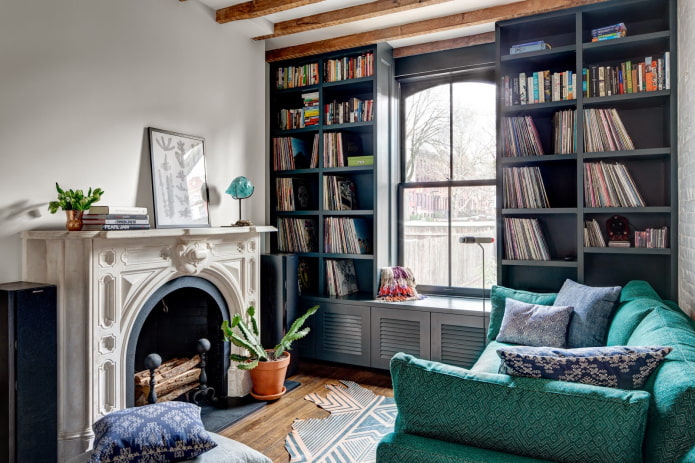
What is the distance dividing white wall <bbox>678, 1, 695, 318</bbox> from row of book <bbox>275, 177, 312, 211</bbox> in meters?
2.79

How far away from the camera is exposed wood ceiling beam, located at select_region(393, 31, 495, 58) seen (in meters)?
3.66

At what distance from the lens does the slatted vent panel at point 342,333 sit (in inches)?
149

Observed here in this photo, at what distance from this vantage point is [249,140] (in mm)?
3764

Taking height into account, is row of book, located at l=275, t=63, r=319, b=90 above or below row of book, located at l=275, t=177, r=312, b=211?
above

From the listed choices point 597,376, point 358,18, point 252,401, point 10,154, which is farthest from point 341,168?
point 597,376

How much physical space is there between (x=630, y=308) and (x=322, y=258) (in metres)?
2.35

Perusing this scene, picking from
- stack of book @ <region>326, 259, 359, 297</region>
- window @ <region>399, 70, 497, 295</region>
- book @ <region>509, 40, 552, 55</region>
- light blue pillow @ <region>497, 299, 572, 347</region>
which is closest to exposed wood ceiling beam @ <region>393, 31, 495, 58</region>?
window @ <region>399, 70, 497, 295</region>

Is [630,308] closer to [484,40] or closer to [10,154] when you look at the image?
[484,40]

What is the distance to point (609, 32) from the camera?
3.04 m

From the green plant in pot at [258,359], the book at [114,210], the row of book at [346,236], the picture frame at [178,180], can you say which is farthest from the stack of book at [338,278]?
the book at [114,210]

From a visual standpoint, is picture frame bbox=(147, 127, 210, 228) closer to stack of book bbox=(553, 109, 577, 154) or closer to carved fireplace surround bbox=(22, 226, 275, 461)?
carved fireplace surround bbox=(22, 226, 275, 461)

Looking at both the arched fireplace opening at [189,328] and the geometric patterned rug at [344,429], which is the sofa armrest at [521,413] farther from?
the arched fireplace opening at [189,328]

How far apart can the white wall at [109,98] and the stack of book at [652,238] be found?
2.82 meters

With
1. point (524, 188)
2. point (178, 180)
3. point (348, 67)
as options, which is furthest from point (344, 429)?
point (348, 67)
